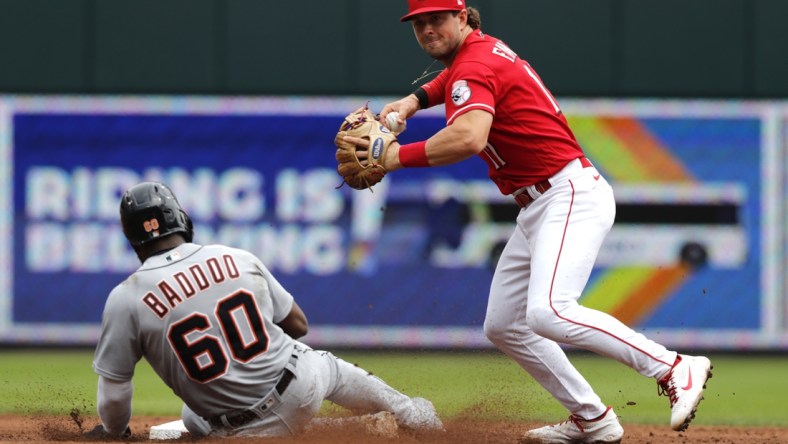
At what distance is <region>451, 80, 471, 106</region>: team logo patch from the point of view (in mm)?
3975

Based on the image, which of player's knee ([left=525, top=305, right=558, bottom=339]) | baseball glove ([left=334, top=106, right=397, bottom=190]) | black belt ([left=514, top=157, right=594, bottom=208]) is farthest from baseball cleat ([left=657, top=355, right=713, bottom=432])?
baseball glove ([left=334, top=106, right=397, bottom=190])

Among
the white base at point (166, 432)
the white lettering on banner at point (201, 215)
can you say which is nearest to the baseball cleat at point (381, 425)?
the white base at point (166, 432)

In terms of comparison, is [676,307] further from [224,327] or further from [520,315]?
[224,327]

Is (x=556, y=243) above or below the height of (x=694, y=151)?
above

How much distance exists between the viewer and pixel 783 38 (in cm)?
853

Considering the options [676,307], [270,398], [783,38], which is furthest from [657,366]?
[783,38]

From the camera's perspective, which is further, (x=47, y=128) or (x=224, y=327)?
(x=47, y=128)

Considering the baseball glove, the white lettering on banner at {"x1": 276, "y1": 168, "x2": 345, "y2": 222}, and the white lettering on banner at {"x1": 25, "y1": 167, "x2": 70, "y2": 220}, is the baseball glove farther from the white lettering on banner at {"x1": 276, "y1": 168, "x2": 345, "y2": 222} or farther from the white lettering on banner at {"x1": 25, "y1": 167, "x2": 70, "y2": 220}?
the white lettering on banner at {"x1": 25, "y1": 167, "x2": 70, "y2": 220}

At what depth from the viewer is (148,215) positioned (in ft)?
12.4

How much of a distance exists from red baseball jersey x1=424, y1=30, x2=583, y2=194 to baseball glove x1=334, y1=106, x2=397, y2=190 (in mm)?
302

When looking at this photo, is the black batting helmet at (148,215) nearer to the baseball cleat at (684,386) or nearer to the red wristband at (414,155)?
the red wristband at (414,155)

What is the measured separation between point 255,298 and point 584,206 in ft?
4.07

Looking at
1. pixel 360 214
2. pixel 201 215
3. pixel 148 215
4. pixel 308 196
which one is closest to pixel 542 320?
pixel 148 215

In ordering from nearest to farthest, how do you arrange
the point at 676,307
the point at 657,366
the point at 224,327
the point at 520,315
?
the point at 224,327, the point at 657,366, the point at 520,315, the point at 676,307
